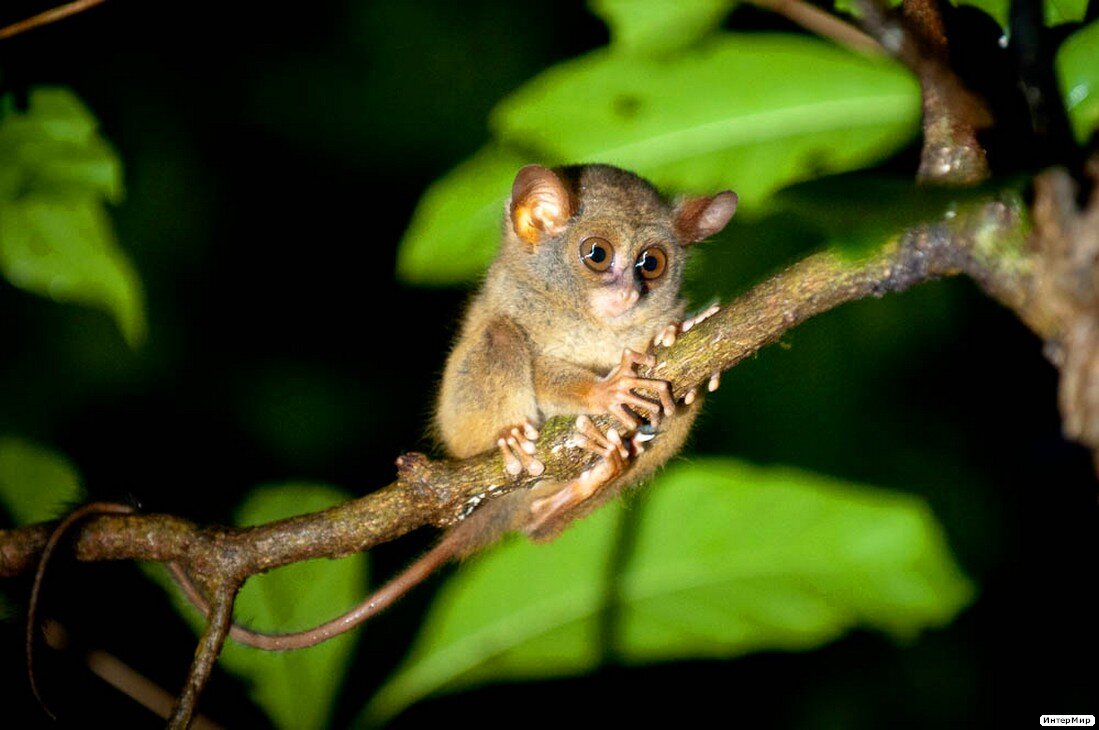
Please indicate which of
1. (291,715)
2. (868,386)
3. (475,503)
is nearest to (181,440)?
(291,715)

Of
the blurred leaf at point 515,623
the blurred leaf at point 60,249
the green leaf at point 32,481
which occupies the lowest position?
the blurred leaf at point 515,623

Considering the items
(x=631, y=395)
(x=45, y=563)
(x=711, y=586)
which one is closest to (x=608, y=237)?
(x=631, y=395)

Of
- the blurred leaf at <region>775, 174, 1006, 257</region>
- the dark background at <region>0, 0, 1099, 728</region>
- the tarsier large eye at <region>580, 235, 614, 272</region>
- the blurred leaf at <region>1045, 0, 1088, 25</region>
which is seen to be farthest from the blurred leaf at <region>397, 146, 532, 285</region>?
the dark background at <region>0, 0, 1099, 728</region>

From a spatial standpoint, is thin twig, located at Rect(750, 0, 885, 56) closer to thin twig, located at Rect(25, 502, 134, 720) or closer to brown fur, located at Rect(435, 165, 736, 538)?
brown fur, located at Rect(435, 165, 736, 538)

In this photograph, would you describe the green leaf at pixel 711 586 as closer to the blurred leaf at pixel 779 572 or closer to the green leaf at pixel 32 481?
the blurred leaf at pixel 779 572

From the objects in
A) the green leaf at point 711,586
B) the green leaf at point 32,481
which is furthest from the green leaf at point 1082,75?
the green leaf at point 32,481
